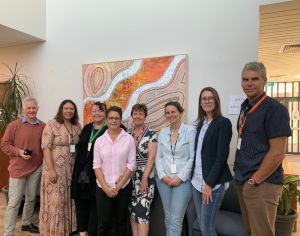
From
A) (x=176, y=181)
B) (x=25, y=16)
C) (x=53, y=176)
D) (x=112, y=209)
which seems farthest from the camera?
(x=25, y=16)

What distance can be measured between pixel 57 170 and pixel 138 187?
39.1 inches

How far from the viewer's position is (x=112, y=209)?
7.00ft

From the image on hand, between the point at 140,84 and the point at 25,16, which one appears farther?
the point at 25,16

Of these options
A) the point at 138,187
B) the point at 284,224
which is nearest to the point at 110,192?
the point at 138,187

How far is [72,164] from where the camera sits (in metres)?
2.61

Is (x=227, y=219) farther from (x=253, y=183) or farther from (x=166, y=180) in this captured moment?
(x=253, y=183)

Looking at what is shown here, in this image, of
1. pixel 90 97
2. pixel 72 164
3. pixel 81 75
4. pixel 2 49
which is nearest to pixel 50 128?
pixel 72 164

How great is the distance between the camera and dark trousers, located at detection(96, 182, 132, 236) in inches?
82.3

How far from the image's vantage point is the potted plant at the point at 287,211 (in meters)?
2.47

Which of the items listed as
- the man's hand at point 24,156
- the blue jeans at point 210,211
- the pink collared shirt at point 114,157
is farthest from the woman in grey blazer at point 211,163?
the man's hand at point 24,156

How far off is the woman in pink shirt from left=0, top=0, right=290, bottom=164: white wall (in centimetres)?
118

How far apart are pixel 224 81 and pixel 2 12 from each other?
124 inches

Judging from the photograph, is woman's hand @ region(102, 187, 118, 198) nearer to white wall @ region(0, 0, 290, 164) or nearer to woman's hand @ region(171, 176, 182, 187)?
woman's hand @ region(171, 176, 182, 187)

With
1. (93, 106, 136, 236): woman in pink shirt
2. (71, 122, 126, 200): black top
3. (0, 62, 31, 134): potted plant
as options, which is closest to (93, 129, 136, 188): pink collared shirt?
(93, 106, 136, 236): woman in pink shirt
